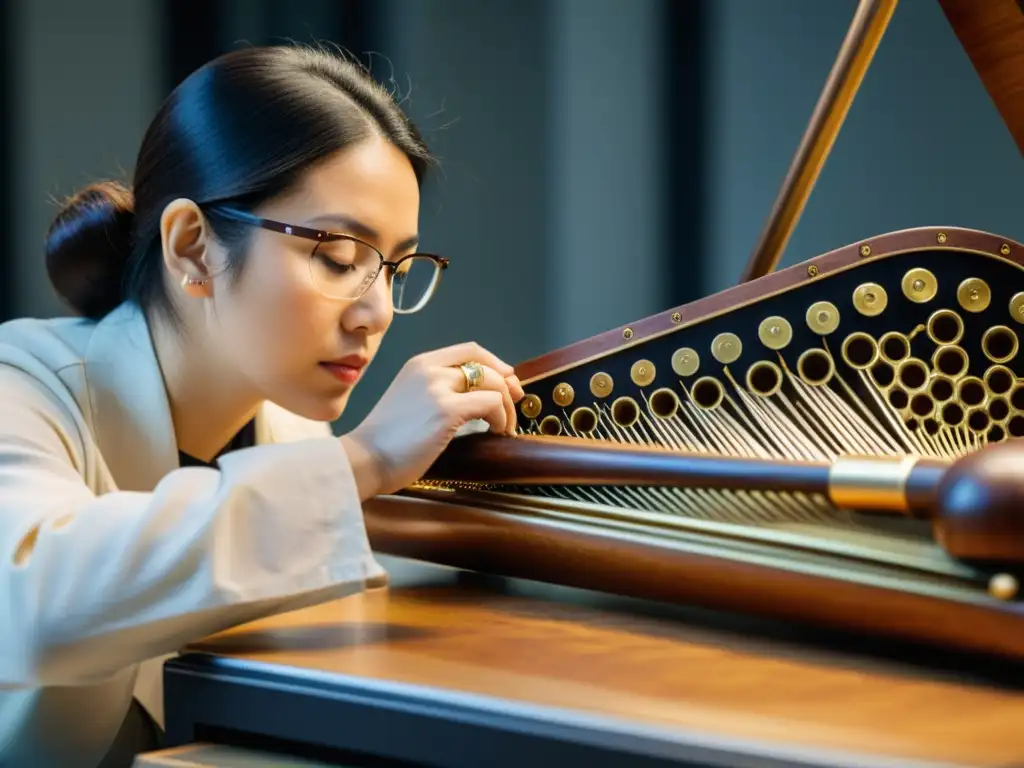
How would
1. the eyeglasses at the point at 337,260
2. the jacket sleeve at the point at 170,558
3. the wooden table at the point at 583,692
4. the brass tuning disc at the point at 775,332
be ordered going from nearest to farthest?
the wooden table at the point at 583,692 → the jacket sleeve at the point at 170,558 → the brass tuning disc at the point at 775,332 → the eyeglasses at the point at 337,260

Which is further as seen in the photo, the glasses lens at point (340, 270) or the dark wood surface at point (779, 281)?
the glasses lens at point (340, 270)

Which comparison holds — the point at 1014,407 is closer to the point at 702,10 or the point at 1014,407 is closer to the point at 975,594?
the point at 975,594

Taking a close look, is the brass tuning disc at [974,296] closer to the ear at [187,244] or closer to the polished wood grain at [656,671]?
the polished wood grain at [656,671]

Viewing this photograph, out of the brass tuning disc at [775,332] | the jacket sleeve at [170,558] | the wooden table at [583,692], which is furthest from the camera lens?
the brass tuning disc at [775,332]

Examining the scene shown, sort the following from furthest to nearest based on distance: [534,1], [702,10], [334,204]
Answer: [534,1] < [702,10] < [334,204]

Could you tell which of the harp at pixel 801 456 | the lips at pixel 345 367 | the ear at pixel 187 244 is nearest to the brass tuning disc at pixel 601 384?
the harp at pixel 801 456

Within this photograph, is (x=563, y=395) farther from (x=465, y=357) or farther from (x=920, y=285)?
(x=920, y=285)

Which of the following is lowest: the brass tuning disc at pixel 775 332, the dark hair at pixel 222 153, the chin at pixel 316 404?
the brass tuning disc at pixel 775 332

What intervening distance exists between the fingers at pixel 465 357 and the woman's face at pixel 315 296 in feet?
0.23

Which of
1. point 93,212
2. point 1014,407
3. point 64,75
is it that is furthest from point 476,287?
point 1014,407

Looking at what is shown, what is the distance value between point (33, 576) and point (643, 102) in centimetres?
122

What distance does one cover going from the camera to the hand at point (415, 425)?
31.5 inches

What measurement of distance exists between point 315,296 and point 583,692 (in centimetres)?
44

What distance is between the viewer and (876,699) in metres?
0.56
